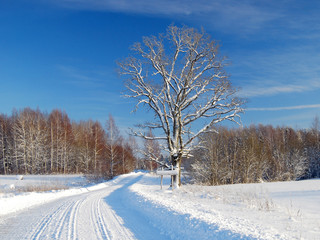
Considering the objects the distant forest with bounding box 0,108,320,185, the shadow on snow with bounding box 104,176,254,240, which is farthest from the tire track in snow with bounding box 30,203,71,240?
the distant forest with bounding box 0,108,320,185

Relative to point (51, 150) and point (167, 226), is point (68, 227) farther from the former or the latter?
point (51, 150)

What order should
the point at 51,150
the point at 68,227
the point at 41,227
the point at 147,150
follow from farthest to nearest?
the point at 51,150
the point at 147,150
the point at 41,227
the point at 68,227

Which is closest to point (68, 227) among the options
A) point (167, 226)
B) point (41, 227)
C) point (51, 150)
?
point (41, 227)

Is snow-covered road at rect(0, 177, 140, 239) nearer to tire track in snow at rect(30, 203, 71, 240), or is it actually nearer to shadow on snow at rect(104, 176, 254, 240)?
tire track in snow at rect(30, 203, 71, 240)

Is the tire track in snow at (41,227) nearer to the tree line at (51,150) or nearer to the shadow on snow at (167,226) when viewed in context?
the shadow on snow at (167,226)

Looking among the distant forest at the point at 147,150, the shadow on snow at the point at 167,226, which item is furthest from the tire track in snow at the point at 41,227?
the distant forest at the point at 147,150

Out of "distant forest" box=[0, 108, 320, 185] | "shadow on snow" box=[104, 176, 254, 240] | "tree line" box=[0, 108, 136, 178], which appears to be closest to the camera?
"shadow on snow" box=[104, 176, 254, 240]

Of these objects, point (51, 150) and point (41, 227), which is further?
point (51, 150)

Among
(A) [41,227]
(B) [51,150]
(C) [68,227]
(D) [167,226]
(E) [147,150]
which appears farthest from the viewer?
(B) [51,150]

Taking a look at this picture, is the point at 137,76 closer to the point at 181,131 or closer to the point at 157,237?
the point at 181,131

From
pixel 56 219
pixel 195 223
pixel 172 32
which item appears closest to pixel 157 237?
pixel 195 223

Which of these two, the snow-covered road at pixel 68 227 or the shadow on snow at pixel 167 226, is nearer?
the shadow on snow at pixel 167 226

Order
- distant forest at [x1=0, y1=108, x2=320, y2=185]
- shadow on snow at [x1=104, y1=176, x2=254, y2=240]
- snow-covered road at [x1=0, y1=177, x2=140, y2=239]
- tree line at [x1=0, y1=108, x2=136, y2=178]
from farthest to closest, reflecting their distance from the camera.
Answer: tree line at [x1=0, y1=108, x2=136, y2=178] < distant forest at [x1=0, y1=108, x2=320, y2=185] < snow-covered road at [x1=0, y1=177, x2=140, y2=239] < shadow on snow at [x1=104, y1=176, x2=254, y2=240]

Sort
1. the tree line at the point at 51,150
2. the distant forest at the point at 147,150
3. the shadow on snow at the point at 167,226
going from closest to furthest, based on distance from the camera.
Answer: the shadow on snow at the point at 167,226, the distant forest at the point at 147,150, the tree line at the point at 51,150
